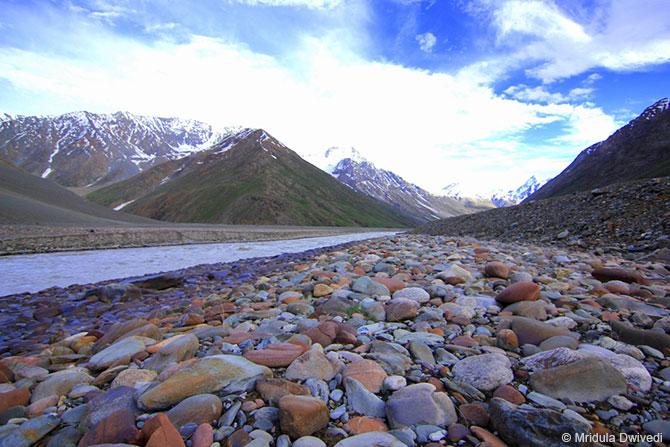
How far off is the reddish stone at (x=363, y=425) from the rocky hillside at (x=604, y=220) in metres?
14.1

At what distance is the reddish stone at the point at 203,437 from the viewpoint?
3010 mm

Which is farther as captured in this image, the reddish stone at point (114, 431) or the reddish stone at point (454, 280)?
the reddish stone at point (454, 280)

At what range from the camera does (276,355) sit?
14.2ft

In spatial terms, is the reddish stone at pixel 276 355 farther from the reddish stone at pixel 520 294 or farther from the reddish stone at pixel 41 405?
the reddish stone at pixel 520 294

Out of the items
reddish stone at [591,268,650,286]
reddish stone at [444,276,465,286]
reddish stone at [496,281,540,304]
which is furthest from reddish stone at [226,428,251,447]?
reddish stone at [591,268,650,286]

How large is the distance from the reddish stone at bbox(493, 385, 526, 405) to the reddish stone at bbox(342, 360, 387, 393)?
1.09 meters

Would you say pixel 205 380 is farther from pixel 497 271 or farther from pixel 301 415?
pixel 497 271

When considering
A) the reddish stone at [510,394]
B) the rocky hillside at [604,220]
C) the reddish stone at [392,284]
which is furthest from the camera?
the rocky hillside at [604,220]

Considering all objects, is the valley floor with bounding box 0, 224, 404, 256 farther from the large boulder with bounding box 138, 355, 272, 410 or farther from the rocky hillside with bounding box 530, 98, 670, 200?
the rocky hillside with bounding box 530, 98, 670, 200

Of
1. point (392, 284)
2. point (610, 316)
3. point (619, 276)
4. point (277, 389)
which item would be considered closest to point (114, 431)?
point (277, 389)

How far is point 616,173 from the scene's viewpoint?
295 ft

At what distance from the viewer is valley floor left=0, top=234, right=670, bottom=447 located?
3.10 m

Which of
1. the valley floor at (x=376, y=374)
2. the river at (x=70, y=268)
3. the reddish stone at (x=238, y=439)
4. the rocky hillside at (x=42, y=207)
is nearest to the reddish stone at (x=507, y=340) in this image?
the valley floor at (x=376, y=374)

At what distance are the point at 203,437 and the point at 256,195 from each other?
131831 millimetres
